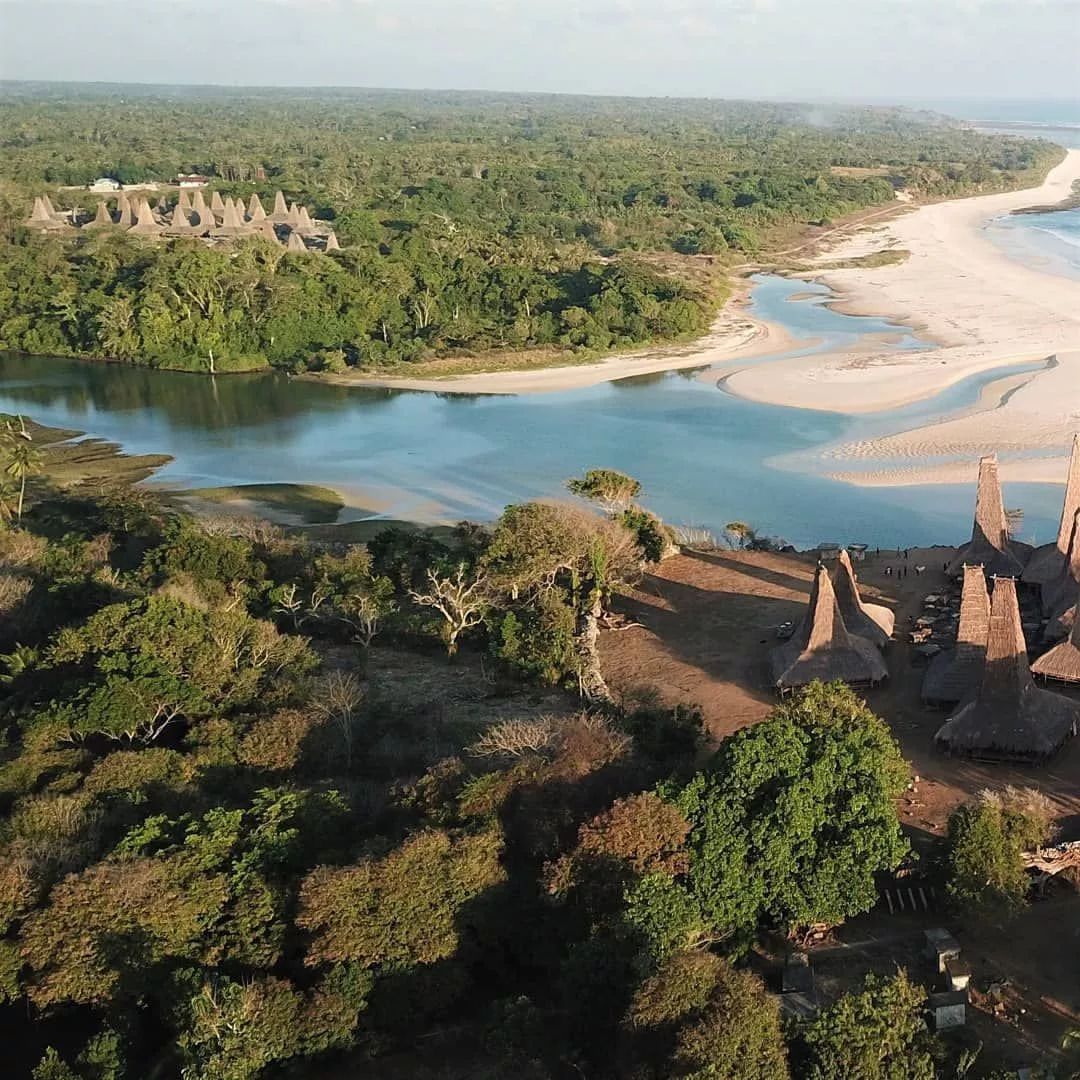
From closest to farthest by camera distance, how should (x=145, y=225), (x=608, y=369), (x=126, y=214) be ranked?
(x=608, y=369)
(x=145, y=225)
(x=126, y=214)

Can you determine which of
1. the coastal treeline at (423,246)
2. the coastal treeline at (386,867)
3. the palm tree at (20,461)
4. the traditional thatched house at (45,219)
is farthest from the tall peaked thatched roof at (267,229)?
the coastal treeline at (386,867)

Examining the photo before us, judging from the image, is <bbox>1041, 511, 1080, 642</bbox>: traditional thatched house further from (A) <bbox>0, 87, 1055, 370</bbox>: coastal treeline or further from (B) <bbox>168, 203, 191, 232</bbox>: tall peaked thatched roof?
(B) <bbox>168, 203, 191, 232</bbox>: tall peaked thatched roof

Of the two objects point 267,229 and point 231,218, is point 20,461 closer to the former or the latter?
point 267,229

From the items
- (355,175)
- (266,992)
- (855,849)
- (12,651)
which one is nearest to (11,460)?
(12,651)

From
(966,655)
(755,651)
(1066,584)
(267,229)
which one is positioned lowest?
(755,651)

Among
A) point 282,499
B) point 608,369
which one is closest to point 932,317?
point 608,369

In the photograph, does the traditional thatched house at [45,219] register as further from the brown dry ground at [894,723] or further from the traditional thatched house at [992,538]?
the traditional thatched house at [992,538]
